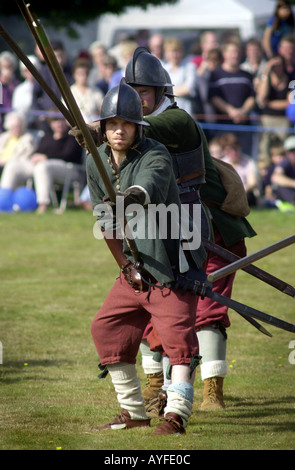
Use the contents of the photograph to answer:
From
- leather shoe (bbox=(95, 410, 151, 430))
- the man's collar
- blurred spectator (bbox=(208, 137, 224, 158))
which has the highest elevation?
the man's collar

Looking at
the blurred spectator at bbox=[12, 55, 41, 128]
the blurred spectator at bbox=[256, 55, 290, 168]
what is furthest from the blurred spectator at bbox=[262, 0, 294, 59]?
the blurred spectator at bbox=[12, 55, 41, 128]

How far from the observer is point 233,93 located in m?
14.9

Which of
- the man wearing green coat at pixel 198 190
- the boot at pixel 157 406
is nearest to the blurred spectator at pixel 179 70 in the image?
the man wearing green coat at pixel 198 190

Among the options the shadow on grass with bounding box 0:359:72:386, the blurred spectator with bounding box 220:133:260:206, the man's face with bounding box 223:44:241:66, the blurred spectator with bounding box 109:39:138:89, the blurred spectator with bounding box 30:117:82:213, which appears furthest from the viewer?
the blurred spectator with bounding box 109:39:138:89

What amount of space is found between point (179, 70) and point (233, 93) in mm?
1053

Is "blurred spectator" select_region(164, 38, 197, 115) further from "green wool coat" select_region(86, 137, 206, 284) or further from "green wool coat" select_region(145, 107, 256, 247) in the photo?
"green wool coat" select_region(86, 137, 206, 284)

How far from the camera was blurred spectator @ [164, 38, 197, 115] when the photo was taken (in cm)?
1417

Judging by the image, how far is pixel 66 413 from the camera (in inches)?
213

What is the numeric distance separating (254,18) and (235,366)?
13.3 metres

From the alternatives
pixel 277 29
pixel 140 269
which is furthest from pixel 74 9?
pixel 140 269

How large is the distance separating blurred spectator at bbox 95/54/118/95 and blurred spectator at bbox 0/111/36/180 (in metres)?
1.40

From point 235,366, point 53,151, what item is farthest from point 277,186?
point 235,366

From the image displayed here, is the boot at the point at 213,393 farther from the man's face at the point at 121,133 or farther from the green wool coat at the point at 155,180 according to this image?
the man's face at the point at 121,133

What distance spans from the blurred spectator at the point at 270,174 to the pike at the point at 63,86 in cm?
1009
